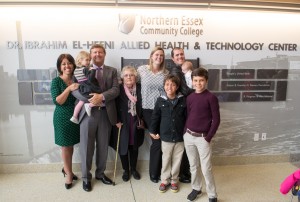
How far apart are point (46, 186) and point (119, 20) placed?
2.01 meters

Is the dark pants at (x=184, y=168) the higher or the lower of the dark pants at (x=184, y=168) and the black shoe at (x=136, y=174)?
the higher

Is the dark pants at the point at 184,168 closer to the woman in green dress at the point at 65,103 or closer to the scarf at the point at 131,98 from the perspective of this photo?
the scarf at the point at 131,98

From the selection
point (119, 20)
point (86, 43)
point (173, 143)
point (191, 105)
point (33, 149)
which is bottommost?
point (33, 149)

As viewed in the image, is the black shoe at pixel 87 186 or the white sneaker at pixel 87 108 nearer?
the white sneaker at pixel 87 108

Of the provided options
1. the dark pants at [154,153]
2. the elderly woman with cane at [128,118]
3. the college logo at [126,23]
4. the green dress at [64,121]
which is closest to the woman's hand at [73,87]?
the green dress at [64,121]

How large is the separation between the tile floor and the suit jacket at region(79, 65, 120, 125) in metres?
0.75

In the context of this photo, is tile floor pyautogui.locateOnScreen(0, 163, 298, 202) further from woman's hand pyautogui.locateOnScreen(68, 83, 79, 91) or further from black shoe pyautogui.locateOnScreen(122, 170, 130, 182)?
woman's hand pyautogui.locateOnScreen(68, 83, 79, 91)

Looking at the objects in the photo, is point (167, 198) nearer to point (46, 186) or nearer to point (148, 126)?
point (148, 126)

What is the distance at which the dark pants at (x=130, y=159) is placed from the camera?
299 cm

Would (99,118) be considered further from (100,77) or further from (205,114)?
(205,114)

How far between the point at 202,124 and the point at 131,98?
2.69 ft

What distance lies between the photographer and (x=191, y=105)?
2.52m

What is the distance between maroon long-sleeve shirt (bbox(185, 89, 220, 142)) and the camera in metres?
2.39

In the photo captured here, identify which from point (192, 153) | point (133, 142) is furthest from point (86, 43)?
point (192, 153)
